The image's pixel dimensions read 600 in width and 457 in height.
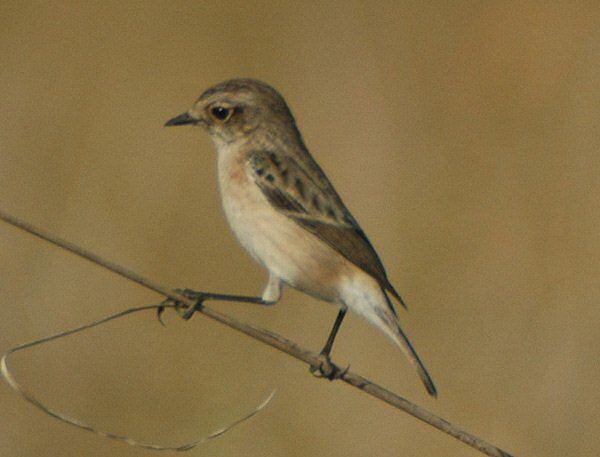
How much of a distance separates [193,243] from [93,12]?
2142 millimetres

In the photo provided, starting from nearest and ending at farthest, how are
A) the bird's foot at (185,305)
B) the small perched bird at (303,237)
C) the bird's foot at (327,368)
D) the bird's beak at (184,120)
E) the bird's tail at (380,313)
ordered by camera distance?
the bird's foot at (185,305), the bird's foot at (327,368), the bird's tail at (380,313), the small perched bird at (303,237), the bird's beak at (184,120)

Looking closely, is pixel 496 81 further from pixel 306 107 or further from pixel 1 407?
pixel 1 407

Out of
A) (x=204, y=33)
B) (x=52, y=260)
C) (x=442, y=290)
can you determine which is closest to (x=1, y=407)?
(x=52, y=260)

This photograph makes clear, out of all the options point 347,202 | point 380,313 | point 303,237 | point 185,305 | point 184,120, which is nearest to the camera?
point 185,305

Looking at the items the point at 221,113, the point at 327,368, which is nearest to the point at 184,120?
the point at 221,113

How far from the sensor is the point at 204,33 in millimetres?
8617

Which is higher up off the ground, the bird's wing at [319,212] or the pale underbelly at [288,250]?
the bird's wing at [319,212]

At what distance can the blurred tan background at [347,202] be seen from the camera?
6.85 meters

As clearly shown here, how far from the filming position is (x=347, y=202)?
765 centimetres

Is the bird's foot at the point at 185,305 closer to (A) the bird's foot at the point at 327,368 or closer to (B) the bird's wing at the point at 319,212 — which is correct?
(A) the bird's foot at the point at 327,368

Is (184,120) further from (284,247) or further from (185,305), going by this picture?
(185,305)

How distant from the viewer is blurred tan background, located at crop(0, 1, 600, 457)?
6.85m

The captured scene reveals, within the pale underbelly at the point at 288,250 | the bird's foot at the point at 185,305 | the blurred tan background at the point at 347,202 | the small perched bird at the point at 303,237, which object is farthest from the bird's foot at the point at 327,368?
the blurred tan background at the point at 347,202

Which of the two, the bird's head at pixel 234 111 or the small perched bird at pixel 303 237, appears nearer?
the small perched bird at pixel 303 237
